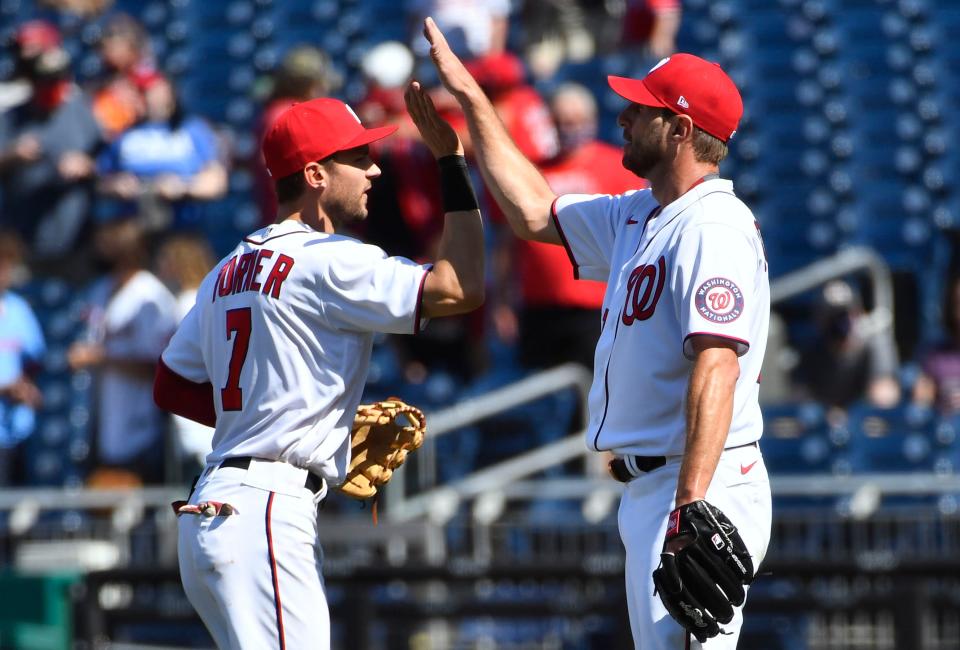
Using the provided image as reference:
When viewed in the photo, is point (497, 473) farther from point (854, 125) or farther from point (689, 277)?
point (689, 277)

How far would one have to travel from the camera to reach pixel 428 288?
4285mm

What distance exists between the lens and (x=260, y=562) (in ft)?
13.8

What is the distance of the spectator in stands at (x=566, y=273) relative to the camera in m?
8.08

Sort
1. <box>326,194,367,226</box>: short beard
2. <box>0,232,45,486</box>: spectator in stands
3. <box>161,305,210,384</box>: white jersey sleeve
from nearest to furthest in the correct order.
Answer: <box>326,194,367,226</box>: short beard → <box>161,305,210,384</box>: white jersey sleeve → <box>0,232,45,486</box>: spectator in stands

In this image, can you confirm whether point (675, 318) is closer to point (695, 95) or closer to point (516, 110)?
point (695, 95)

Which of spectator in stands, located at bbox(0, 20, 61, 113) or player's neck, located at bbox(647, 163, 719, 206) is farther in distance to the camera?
spectator in stands, located at bbox(0, 20, 61, 113)

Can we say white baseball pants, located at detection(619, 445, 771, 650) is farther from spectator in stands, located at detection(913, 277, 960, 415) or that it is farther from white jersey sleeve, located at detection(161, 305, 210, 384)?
spectator in stands, located at detection(913, 277, 960, 415)

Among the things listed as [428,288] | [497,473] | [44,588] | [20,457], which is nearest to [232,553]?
[428,288]

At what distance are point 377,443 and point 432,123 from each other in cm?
90

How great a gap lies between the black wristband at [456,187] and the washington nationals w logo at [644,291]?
52 centimetres

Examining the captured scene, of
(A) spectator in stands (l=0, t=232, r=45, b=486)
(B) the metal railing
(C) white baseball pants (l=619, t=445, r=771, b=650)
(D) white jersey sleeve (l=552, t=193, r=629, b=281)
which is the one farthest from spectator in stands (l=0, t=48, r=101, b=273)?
(C) white baseball pants (l=619, t=445, r=771, b=650)

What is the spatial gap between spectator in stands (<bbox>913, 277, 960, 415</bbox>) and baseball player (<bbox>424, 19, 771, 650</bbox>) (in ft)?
15.3

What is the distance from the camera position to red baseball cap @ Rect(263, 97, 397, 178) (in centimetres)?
441

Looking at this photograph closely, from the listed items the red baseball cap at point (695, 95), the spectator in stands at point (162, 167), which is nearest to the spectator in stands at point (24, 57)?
the spectator in stands at point (162, 167)
